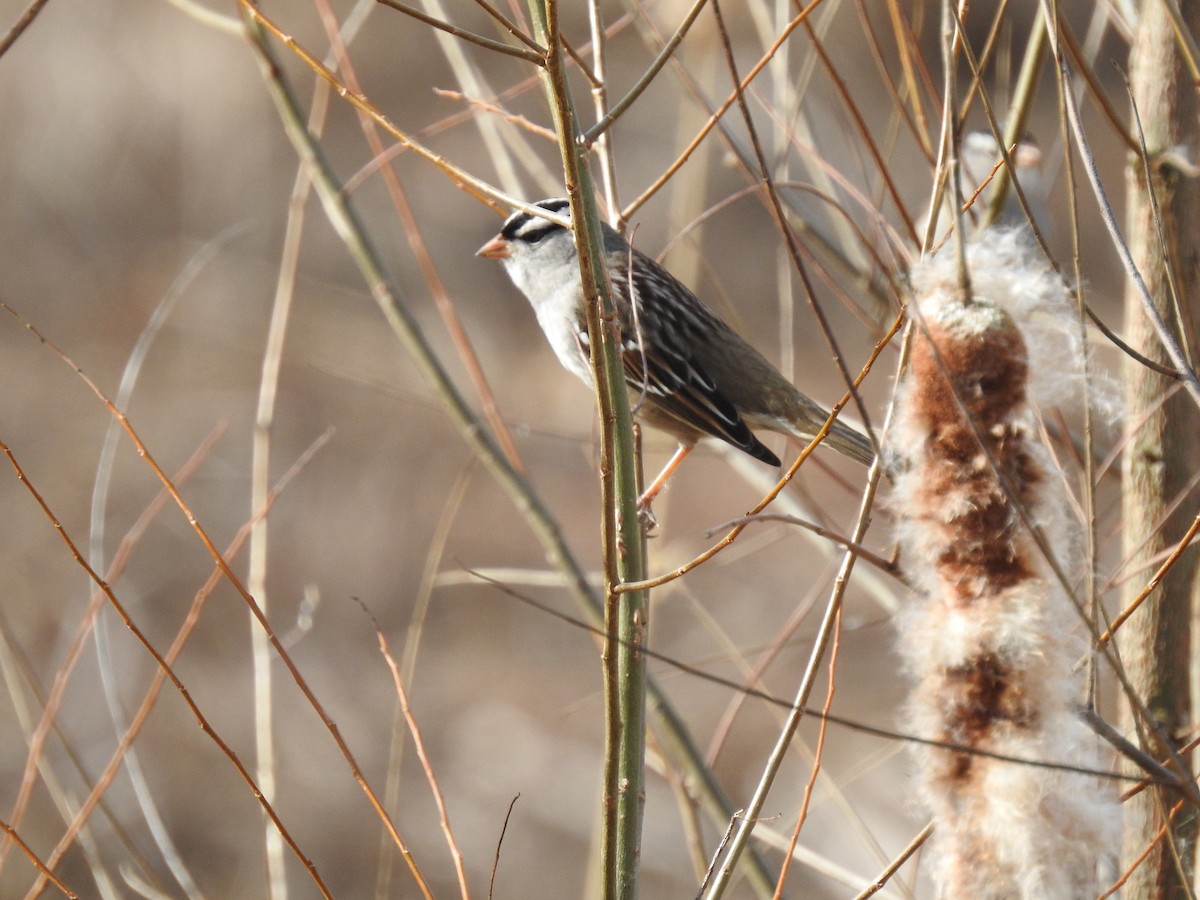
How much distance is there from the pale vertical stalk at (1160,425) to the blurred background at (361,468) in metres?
3.97

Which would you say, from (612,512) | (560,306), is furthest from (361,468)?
(612,512)

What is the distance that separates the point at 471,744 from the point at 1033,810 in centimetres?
740

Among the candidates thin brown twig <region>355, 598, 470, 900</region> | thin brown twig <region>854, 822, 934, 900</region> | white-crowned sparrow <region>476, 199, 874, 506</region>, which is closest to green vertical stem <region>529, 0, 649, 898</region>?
thin brown twig <region>355, 598, 470, 900</region>

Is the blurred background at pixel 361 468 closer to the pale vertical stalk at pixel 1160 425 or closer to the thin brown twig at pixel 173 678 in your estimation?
the pale vertical stalk at pixel 1160 425

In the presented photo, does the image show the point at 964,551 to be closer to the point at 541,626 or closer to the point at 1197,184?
the point at 1197,184

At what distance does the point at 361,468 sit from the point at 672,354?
690 cm

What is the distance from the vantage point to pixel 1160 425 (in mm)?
2320

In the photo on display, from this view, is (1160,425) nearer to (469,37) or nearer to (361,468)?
(469,37)

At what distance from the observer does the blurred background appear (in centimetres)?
757

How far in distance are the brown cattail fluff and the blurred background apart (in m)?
4.83

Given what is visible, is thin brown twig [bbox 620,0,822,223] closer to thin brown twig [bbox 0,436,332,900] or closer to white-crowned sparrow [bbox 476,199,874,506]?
thin brown twig [bbox 0,436,332,900]

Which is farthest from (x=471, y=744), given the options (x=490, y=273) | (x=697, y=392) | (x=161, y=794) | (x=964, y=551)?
(x=964, y=551)

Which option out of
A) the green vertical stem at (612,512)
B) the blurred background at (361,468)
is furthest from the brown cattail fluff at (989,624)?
the blurred background at (361,468)

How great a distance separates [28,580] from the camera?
8586 millimetres
